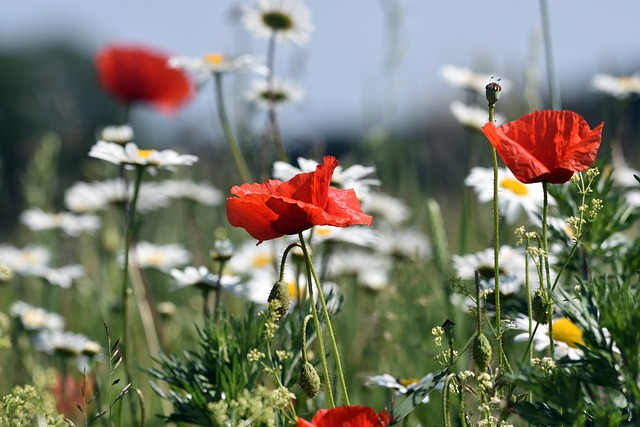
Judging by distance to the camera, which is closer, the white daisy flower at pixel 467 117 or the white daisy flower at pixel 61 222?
the white daisy flower at pixel 467 117

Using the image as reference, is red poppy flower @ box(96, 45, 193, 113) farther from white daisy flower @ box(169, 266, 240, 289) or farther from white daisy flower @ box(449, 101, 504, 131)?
white daisy flower @ box(169, 266, 240, 289)

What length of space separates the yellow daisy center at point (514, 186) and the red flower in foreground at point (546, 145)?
79 centimetres

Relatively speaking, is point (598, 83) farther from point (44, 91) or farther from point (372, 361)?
point (44, 91)

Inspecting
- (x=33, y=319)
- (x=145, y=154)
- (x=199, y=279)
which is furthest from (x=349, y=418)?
(x=33, y=319)

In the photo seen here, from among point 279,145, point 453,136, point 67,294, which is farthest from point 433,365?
point 453,136

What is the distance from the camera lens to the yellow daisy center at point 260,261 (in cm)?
224

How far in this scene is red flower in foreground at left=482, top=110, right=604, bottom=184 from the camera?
921 millimetres

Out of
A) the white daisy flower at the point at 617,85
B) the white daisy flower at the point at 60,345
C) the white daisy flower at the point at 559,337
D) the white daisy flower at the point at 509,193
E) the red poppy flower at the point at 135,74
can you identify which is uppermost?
the red poppy flower at the point at 135,74

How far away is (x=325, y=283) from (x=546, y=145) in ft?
2.90

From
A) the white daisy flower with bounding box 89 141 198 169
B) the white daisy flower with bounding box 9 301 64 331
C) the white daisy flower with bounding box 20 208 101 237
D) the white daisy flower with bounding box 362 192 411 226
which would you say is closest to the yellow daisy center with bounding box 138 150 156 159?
the white daisy flower with bounding box 89 141 198 169

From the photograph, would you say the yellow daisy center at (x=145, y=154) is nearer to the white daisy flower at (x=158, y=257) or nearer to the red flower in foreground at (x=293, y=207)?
the red flower in foreground at (x=293, y=207)

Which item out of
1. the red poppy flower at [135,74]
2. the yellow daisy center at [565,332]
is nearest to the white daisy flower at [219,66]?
the red poppy flower at [135,74]

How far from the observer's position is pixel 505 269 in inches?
52.1

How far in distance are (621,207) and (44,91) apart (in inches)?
94.2
